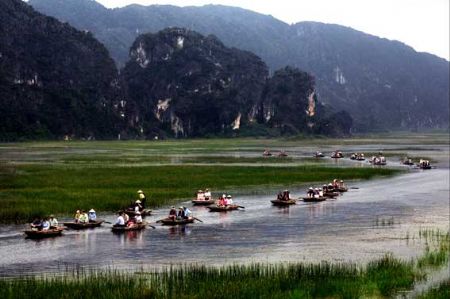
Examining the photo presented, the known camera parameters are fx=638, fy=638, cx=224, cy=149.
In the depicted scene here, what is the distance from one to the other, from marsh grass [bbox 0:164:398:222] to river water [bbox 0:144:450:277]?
13.2ft

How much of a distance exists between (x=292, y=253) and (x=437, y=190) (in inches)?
1581

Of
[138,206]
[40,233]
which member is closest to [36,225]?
[40,233]

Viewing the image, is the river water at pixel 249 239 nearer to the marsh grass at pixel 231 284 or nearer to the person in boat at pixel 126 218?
the person in boat at pixel 126 218

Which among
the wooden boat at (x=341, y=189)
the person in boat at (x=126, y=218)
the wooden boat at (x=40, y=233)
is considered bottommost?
the wooden boat at (x=341, y=189)

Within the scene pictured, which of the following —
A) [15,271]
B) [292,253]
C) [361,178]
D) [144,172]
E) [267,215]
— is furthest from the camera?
[361,178]

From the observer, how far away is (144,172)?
7650 centimetres

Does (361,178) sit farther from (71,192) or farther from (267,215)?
(71,192)

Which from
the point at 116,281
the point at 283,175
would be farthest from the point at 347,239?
the point at 283,175

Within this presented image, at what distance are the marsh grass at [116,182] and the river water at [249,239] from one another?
4031 mm

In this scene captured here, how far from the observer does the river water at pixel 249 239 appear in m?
32.7

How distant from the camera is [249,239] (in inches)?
1544

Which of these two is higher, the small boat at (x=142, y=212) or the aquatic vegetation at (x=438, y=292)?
the small boat at (x=142, y=212)

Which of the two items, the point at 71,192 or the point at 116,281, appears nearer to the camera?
the point at 116,281

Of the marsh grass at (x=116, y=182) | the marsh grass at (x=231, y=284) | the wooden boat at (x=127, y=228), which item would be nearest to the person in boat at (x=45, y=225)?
the wooden boat at (x=127, y=228)
